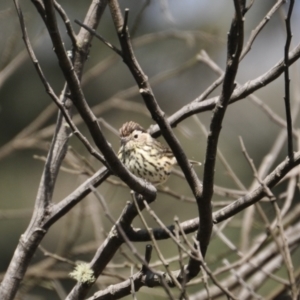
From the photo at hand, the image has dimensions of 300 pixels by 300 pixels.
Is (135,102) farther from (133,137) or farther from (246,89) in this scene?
(246,89)

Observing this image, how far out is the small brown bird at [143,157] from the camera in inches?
128

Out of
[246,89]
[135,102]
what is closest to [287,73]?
[246,89]

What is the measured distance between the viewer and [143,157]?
327cm

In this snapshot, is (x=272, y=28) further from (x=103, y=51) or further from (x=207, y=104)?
(x=207, y=104)

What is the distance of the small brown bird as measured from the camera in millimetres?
3244

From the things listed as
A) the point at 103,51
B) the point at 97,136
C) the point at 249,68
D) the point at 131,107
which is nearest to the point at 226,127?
the point at 249,68

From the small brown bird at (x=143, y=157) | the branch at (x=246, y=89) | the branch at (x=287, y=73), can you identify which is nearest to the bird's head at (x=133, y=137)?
the small brown bird at (x=143, y=157)

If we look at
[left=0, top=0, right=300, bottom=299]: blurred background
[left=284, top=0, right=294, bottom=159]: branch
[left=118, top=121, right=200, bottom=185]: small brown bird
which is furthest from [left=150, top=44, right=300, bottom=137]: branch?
[left=0, top=0, right=300, bottom=299]: blurred background

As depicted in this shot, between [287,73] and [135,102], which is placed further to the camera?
[135,102]

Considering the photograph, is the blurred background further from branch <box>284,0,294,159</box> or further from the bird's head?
branch <box>284,0,294,159</box>

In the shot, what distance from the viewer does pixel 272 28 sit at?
9773mm

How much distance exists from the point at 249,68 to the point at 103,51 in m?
1.80

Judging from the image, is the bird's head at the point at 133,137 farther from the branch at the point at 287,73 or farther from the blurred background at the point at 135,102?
the blurred background at the point at 135,102

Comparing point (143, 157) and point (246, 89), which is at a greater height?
point (143, 157)
